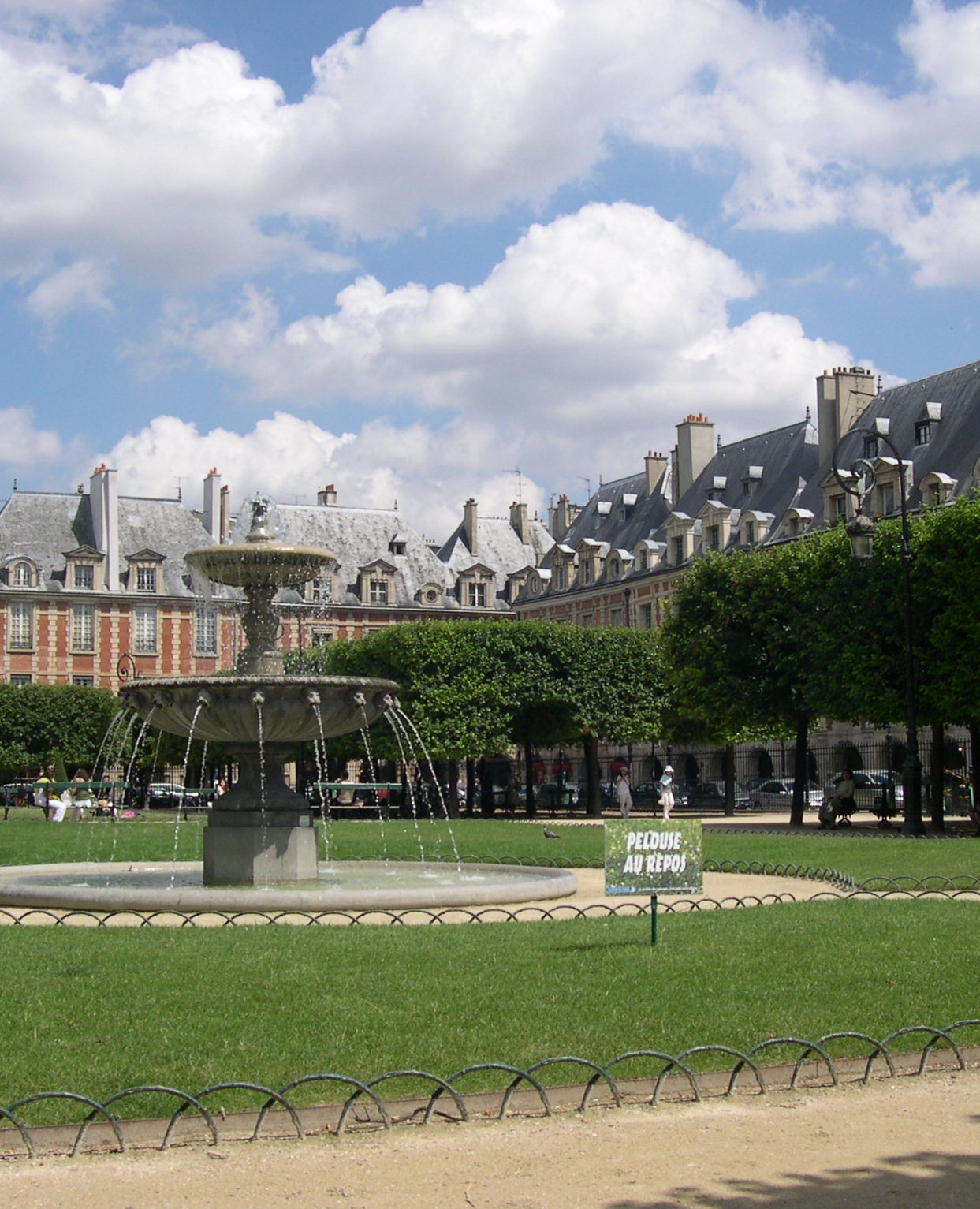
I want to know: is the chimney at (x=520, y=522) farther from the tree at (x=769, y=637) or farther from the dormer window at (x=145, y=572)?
the tree at (x=769, y=637)

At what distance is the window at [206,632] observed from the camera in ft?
233

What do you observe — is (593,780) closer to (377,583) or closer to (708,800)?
(708,800)

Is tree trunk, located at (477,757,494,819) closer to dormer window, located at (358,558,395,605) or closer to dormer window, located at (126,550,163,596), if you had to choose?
dormer window, located at (126,550,163,596)

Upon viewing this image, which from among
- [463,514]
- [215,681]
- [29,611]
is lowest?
[215,681]

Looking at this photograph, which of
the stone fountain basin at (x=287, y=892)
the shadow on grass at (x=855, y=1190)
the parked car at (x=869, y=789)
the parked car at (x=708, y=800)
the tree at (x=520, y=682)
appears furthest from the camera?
the parked car at (x=708, y=800)

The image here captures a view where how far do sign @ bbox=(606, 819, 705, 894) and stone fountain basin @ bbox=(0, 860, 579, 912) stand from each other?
3668 mm

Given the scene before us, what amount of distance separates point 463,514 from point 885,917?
68.9 meters

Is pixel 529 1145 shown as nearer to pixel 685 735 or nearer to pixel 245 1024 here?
pixel 245 1024

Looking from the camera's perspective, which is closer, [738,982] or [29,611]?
[738,982]

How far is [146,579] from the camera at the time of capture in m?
70.6

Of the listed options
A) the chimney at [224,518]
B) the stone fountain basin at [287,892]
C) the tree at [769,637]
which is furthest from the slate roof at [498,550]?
the stone fountain basin at [287,892]

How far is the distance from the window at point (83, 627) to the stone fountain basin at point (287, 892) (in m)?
51.4

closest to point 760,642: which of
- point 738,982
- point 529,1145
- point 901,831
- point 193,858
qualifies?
point 901,831

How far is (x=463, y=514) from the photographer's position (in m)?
81.4
